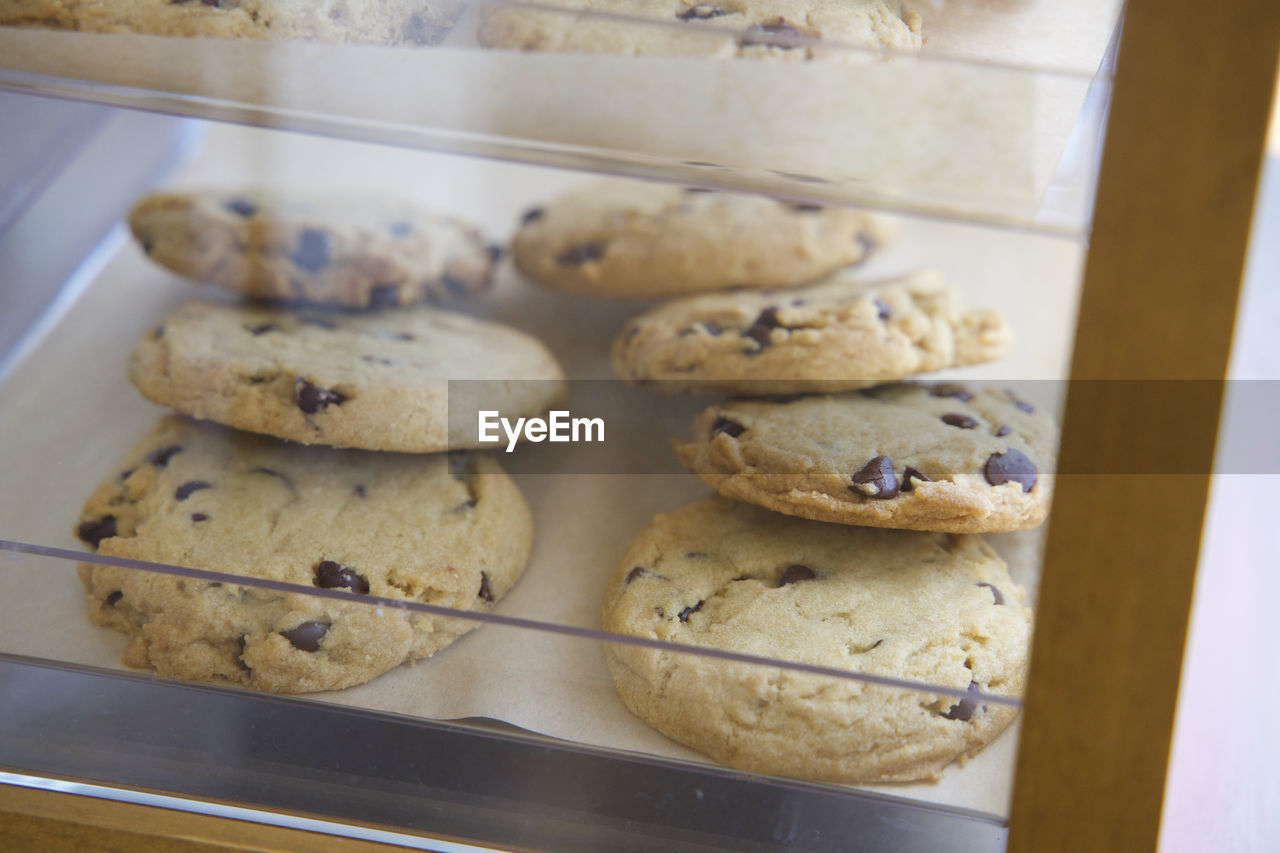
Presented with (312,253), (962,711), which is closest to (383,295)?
(312,253)

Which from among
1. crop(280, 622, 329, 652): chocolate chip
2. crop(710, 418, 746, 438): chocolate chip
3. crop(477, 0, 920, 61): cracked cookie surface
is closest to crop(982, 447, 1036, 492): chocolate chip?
crop(710, 418, 746, 438): chocolate chip

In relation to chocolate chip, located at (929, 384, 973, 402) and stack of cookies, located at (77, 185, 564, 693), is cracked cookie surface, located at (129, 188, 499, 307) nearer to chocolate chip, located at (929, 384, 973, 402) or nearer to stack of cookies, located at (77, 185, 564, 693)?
stack of cookies, located at (77, 185, 564, 693)

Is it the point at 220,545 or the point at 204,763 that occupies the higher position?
the point at 220,545

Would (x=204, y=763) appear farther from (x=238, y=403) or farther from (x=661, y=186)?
(x=661, y=186)

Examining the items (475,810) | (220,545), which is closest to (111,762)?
(220,545)

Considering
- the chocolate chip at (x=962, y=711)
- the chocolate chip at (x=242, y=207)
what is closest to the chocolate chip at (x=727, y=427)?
the chocolate chip at (x=962, y=711)

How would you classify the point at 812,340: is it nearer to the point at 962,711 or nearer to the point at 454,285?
the point at 962,711

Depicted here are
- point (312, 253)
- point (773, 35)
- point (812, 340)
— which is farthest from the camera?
point (312, 253)
